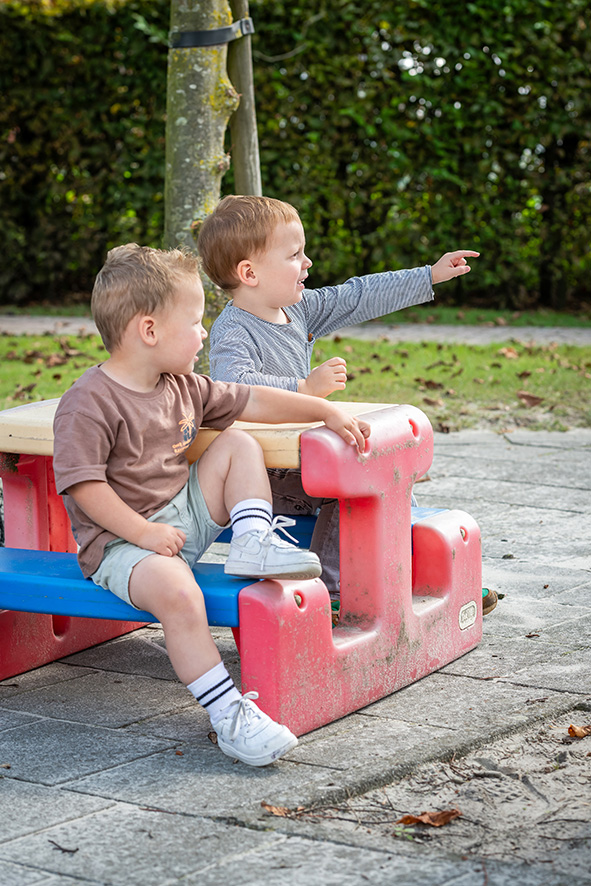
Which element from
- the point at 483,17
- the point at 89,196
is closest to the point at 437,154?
the point at 483,17

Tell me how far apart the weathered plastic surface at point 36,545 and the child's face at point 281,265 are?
2.67ft

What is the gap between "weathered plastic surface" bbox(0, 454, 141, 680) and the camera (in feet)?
10.2

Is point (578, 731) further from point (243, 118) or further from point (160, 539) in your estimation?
point (243, 118)

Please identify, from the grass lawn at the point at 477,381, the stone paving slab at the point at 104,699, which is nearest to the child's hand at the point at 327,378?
the stone paving slab at the point at 104,699

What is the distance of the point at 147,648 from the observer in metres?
3.34

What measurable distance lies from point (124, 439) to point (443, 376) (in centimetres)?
489

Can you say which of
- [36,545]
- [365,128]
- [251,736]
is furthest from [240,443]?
[365,128]

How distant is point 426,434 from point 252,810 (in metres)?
1.18

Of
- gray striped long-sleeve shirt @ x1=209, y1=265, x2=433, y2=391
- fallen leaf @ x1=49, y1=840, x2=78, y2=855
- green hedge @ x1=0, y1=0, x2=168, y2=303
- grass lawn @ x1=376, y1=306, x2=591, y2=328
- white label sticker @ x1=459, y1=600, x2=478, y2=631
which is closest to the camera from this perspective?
fallen leaf @ x1=49, y1=840, x2=78, y2=855

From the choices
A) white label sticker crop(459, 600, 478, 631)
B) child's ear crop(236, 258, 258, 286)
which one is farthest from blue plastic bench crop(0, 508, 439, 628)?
child's ear crop(236, 258, 258, 286)

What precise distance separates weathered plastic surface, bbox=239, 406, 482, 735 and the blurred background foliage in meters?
7.32

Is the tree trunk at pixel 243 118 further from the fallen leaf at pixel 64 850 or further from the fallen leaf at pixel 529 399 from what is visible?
the fallen leaf at pixel 64 850

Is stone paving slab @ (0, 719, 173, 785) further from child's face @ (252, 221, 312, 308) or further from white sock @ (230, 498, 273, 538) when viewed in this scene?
child's face @ (252, 221, 312, 308)

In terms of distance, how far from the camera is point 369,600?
2881mm
